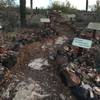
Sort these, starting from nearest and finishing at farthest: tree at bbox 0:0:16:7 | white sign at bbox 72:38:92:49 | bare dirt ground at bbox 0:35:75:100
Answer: bare dirt ground at bbox 0:35:75:100 → white sign at bbox 72:38:92:49 → tree at bbox 0:0:16:7

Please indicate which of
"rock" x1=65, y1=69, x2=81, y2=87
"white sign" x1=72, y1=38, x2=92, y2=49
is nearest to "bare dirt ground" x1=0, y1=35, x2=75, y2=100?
"rock" x1=65, y1=69, x2=81, y2=87

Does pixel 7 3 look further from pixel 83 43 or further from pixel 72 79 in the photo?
pixel 72 79

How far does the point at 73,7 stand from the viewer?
1828cm

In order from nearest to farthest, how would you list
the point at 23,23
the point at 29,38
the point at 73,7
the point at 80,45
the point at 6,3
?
the point at 80,45 < the point at 29,38 < the point at 23,23 < the point at 6,3 < the point at 73,7

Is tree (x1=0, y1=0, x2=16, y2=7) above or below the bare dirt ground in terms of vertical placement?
above

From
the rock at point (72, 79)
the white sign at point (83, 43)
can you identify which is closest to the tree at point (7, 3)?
the white sign at point (83, 43)

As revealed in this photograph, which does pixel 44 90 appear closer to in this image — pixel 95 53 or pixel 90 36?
pixel 95 53

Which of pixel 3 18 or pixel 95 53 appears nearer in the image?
pixel 95 53

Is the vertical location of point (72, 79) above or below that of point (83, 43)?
below

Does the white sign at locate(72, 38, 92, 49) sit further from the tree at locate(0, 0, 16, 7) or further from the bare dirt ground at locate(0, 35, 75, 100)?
the tree at locate(0, 0, 16, 7)

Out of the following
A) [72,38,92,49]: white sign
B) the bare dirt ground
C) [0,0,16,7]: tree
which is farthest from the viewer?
[0,0,16,7]: tree

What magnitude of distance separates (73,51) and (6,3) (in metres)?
8.55

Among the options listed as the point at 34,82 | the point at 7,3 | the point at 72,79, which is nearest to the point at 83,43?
the point at 72,79

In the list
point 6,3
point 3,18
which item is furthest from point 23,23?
point 6,3
